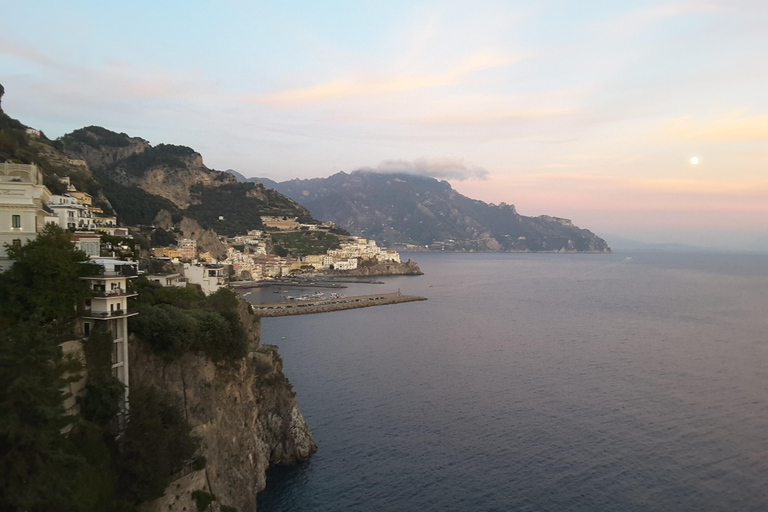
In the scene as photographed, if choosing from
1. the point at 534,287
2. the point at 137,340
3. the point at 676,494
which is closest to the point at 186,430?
the point at 137,340

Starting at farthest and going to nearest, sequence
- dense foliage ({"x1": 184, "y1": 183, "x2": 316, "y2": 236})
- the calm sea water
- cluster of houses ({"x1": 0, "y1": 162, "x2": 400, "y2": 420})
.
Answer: dense foliage ({"x1": 184, "y1": 183, "x2": 316, "y2": 236}), the calm sea water, cluster of houses ({"x1": 0, "y1": 162, "x2": 400, "y2": 420})

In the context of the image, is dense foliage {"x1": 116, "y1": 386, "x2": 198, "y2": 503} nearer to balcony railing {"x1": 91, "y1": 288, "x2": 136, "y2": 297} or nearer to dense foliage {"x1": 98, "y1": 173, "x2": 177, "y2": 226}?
balcony railing {"x1": 91, "y1": 288, "x2": 136, "y2": 297}

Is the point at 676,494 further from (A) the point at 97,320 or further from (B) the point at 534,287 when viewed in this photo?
(B) the point at 534,287

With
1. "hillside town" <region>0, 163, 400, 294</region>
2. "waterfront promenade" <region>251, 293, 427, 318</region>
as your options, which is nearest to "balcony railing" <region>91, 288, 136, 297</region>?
"hillside town" <region>0, 163, 400, 294</region>

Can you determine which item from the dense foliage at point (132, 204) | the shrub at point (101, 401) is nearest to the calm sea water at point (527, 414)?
the shrub at point (101, 401)

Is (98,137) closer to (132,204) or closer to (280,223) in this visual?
(280,223)

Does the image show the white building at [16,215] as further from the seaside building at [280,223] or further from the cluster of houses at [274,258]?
the seaside building at [280,223]
